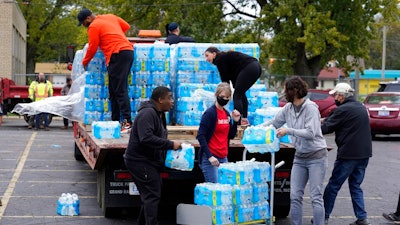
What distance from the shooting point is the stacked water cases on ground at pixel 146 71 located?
11.5 m

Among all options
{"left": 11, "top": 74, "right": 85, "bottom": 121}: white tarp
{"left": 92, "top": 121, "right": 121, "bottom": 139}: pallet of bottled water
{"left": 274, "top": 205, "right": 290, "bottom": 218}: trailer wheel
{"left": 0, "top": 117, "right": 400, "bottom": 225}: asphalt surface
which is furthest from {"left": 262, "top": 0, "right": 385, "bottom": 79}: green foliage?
{"left": 92, "top": 121, "right": 121, "bottom": 139}: pallet of bottled water

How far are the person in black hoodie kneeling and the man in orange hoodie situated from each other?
7.49 ft

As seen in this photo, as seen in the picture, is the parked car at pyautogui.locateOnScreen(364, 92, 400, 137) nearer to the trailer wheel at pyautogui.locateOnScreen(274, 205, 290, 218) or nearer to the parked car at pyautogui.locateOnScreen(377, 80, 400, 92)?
the parked car at pyautogui.locateOnScreen(377, 80, 400, 92)

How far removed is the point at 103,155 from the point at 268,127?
2064 millimetres

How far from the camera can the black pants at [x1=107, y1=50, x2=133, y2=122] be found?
10984mm

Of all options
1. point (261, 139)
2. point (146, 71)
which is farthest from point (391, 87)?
point (261, 139)

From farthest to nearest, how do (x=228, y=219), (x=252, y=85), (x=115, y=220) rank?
(x=252, y=85), (x=115, y=220), (x=228, y=219)

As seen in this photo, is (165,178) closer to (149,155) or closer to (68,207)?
(149,155)

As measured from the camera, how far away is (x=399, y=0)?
36719 mm

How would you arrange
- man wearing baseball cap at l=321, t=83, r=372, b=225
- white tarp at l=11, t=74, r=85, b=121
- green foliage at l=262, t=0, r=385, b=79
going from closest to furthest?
man wearing baseball cap at l=321, t=83, r=372, b=225
white tarp at l=11, t=74, r=85, b=121
green foliage at l=262, t=0, r=385, b=79

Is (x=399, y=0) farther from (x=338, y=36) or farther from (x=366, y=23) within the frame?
(x=338, y=36)

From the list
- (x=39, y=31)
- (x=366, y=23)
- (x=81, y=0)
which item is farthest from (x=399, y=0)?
(x=39, y=31)

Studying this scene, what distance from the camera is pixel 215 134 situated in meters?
8.98

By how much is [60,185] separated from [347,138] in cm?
564
